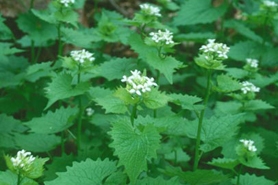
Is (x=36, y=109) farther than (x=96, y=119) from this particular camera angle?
Yes

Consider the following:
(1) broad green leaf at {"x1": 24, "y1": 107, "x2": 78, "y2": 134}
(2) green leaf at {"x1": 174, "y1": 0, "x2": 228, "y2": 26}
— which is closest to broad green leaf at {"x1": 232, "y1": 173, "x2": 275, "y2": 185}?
(1) broad green leaf at {"x1": 24, "y1": 107, "x2": 78, "y2": 134}

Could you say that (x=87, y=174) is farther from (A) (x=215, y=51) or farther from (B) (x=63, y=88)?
(A) (x=215, y=51)

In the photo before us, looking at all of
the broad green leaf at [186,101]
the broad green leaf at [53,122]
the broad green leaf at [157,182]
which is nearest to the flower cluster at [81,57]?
the broad green leaf at [53,122]

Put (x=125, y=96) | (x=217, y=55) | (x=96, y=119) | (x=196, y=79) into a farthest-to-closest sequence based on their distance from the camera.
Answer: (x=196, y=79)
(x=96, y=119)
(x=217, y=55)
(x=125, y=96)

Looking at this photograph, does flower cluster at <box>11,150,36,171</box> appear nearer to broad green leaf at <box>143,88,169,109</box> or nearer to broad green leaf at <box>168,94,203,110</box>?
→ broad green leaf at <box>143,88,169,109</box>

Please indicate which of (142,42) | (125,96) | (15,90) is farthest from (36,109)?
(125,96)

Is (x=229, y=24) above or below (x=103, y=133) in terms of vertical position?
above

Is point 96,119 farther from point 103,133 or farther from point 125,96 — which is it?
point 125,96
